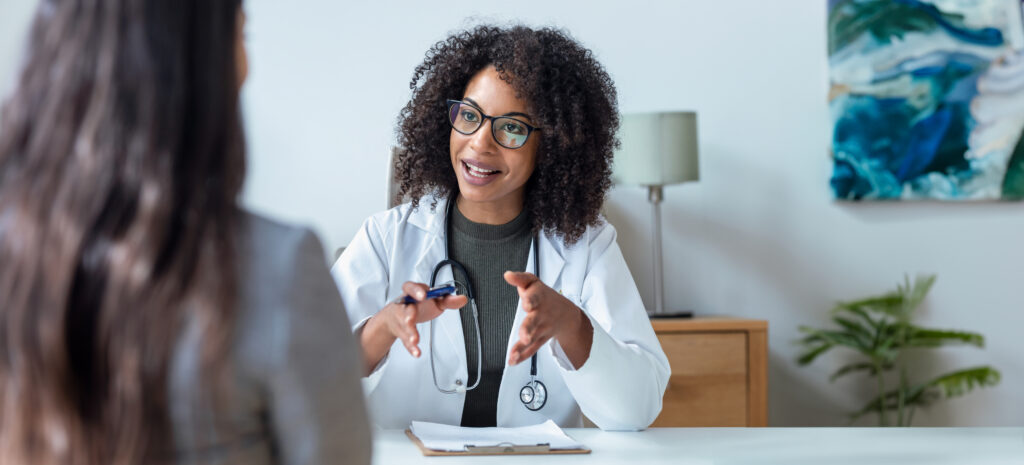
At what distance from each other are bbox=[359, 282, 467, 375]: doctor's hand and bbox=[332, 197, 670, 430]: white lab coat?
0.11 metres

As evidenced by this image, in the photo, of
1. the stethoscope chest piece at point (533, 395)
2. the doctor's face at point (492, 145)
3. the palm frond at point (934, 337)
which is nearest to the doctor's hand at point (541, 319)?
the stethoscope chest piece at point (533, 395)

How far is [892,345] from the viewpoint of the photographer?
330 cm

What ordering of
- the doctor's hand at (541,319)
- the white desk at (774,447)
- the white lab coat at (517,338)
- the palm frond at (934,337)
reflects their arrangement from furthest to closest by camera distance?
the palm frond at (934,337), the white lab coat at (517,338), the doctor's hand at (541,319), the white desk at (774,447)

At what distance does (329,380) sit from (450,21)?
2.91 m

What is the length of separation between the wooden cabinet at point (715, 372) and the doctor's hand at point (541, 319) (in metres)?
1.51

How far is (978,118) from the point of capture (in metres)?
3.41

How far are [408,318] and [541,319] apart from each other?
21 cm

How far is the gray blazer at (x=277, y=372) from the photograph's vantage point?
599 mm

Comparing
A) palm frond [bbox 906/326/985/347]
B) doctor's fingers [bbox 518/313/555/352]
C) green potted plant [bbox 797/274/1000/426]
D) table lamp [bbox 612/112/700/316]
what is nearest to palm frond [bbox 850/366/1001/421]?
green potted plant [bbox 797/274/1000/426]

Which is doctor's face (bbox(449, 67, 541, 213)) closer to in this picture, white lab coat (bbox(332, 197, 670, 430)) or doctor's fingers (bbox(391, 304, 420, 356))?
white lab coat (bbox(332, 197, 670, 430))

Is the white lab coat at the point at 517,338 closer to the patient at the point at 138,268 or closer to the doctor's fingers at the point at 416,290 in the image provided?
the doctor's fingers at the point at 416,290

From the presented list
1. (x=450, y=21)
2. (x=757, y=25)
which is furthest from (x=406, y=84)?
(x=757, y=25)

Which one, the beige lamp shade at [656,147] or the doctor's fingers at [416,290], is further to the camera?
the beige lamp shade at [656,147]

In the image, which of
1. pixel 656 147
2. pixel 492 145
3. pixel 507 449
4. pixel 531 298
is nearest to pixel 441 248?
pixel 492 145
